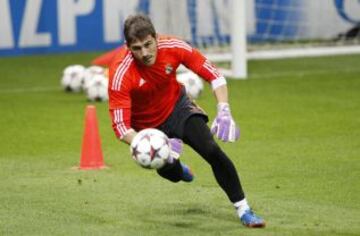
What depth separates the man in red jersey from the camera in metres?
7.82

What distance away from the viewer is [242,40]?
17234mm

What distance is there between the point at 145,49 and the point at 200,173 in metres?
2.75

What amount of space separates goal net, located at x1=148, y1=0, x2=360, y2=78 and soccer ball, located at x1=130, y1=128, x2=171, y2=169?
31.1 feet

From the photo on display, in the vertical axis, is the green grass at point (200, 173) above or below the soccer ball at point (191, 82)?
above

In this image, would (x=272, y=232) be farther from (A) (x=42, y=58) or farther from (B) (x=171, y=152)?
(A) (x=42, y=58)

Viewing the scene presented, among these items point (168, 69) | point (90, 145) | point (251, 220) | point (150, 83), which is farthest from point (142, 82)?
point (90, 145)

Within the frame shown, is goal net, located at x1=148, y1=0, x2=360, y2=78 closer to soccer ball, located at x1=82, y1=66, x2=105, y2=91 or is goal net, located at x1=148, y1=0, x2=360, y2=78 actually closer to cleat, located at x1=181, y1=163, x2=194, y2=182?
soccer ball, located at x1=82, y1=66, x2=105, y2=91

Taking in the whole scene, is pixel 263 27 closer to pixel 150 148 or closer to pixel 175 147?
pixel 175 147

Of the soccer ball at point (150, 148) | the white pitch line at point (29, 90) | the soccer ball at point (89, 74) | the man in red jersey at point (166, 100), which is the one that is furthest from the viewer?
the white pitch line at point (29, 90)

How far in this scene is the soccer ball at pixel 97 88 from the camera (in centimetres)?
1515

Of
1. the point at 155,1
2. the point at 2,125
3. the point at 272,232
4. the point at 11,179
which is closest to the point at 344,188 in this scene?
the point at 272,232

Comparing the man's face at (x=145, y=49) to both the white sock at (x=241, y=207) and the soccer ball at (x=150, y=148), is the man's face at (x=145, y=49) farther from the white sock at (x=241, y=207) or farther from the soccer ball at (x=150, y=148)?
the white sock at (x=241, y=207)

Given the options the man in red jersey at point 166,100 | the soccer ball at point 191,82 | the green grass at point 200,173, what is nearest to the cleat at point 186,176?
the green grass at point 200,173

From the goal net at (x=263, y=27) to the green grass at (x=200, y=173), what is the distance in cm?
102
